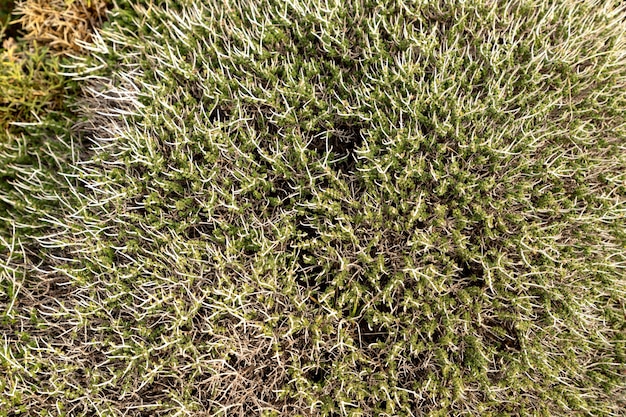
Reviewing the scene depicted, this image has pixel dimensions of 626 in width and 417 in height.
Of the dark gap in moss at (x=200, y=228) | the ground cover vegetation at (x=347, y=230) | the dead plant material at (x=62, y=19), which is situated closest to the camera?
the ground cover vegetation at (x=347, y=230)

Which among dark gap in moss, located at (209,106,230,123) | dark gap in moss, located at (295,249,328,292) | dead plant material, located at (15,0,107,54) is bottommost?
dark gap in moss, located at (295,249,328,292)

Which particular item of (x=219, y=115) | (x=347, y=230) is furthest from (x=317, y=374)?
(x=219, y=115)

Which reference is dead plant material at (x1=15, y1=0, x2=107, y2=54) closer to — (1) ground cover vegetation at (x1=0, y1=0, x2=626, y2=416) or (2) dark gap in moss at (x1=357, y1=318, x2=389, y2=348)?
(1) ground cover vegetation at (x1=0, y1=0, x2=626, y2=416)

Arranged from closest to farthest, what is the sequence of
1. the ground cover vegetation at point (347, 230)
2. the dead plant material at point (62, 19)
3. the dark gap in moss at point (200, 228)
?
the ground cover vegetation at point (347, 230), the dark gap in moss at point (200, 228), the dead plant material at point (62, 19)

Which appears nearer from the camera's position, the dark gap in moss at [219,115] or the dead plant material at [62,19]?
the dark gap in moss at [219,115]

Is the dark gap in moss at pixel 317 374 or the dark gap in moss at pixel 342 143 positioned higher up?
the dark gap in moss at pixel 342 143

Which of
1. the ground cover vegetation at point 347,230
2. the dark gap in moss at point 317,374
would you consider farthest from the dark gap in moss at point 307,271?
the dark gap in moss at point 317,374

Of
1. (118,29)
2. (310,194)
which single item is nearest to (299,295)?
(310,194)

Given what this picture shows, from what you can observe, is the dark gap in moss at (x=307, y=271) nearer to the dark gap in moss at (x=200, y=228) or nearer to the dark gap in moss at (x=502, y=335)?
the dark gap in moss at (x=200, y=228)

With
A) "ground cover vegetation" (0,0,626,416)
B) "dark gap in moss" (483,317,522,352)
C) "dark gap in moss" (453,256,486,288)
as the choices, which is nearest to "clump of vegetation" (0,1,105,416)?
"ground cover vegetation" (0,0,626,416)

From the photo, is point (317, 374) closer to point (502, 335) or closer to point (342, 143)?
point (502, 335)
